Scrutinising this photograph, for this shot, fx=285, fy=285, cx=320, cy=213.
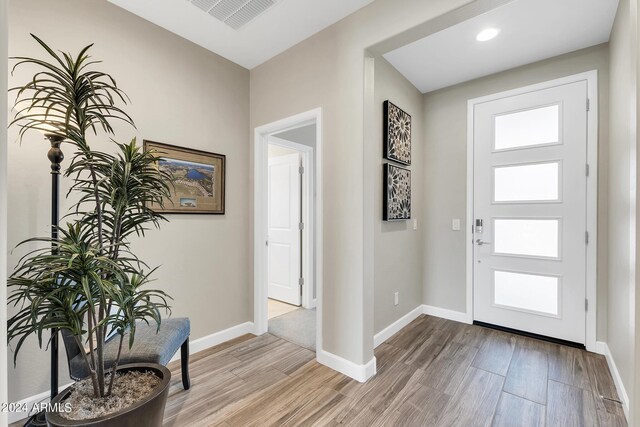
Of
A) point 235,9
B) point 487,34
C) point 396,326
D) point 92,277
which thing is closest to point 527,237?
point 396,326

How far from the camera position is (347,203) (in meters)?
2.15

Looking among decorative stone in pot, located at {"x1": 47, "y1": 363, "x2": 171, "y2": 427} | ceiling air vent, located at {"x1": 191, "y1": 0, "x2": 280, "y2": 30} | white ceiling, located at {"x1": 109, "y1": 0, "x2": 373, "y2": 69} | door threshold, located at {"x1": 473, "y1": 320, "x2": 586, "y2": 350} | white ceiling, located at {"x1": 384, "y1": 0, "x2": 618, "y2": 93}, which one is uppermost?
white ceiling, located at {"x1": 109, "y1": 0, "x2": 373, "y2": 69}

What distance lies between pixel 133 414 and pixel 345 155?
6.10 ft

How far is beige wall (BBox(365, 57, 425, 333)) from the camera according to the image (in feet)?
8.57

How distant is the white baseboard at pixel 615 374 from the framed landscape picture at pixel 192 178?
3.15 metres

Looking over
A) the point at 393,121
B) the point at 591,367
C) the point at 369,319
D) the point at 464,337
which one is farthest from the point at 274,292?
the point at 591,367

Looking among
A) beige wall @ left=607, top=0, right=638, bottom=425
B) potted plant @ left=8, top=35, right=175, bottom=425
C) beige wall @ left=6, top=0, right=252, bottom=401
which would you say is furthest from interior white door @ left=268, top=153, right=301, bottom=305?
beige wall @ left=607, top=0, right=638, bottom=425

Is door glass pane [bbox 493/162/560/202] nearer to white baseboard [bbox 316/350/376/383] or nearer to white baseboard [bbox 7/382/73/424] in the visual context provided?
white baseboard [bbox 316/350/376/383]

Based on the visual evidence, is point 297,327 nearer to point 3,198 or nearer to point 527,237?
point 527,237

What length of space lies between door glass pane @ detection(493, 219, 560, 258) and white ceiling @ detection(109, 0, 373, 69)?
2.40 meters

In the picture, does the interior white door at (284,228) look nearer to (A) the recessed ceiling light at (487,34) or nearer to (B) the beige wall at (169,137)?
(B) the beige wall at (169,137)

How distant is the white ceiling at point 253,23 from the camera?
204 cm

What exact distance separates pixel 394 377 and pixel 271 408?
0.92 metres

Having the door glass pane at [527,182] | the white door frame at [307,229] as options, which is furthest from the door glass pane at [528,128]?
the white door frame at [307,229]
